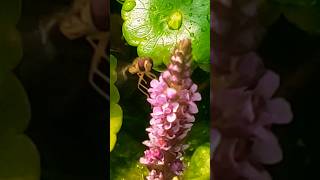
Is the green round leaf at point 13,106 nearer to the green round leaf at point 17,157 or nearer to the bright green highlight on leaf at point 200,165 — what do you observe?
the green round leaf at point 17,157

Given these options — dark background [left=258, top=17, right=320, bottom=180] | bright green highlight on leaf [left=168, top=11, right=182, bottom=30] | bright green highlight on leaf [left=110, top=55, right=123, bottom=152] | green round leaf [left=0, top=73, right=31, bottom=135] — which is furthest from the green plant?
dark background [left=258, top=17, right=320, bottom=180]

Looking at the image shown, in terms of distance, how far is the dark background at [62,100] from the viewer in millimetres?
1255

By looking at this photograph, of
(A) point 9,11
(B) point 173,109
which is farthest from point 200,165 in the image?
(A) point 9,11

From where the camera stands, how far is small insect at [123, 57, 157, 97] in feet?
4.07

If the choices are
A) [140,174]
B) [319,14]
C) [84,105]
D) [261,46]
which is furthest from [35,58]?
[319,14]

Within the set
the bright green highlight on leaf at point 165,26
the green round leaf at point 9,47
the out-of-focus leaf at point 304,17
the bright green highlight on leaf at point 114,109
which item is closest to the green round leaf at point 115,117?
the bright green highlight on leaf at point 114,109

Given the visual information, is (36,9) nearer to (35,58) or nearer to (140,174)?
(35,58)

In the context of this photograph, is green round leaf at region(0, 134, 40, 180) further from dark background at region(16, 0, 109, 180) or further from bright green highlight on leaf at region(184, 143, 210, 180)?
bright green highlight on leaf at region(184, 143, 210, 180)

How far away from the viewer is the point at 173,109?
122 cm

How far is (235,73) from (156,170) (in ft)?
0.85

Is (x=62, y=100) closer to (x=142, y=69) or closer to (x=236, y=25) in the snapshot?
(x=142, y=69)

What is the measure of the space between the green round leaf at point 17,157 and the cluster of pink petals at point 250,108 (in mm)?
392

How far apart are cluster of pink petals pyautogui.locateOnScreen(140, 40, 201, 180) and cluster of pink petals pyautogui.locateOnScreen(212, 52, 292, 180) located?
6 cm

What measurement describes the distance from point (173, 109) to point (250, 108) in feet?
0.51
